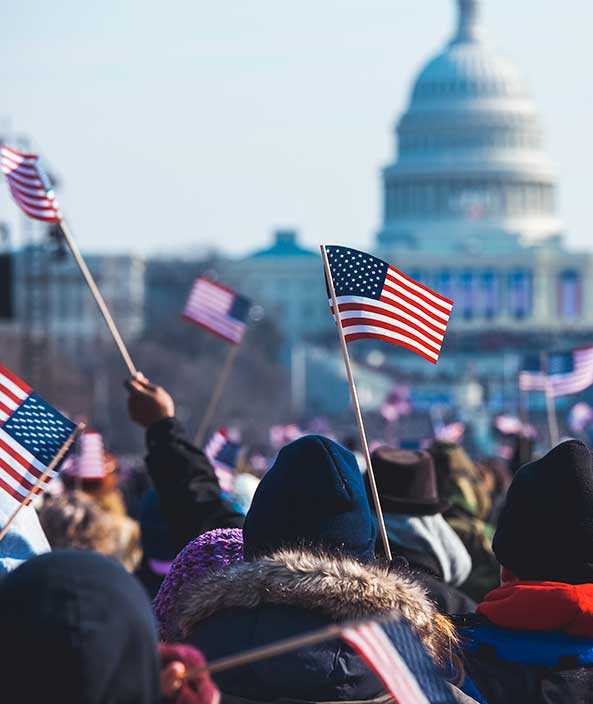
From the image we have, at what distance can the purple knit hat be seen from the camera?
19.1 feet

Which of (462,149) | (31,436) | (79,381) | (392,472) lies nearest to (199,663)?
(31,436)

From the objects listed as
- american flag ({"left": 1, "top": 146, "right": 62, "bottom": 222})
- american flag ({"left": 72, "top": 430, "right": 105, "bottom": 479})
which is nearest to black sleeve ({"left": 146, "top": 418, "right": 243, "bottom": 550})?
american flag ({"left": 1, "top": 146, "right": 62, "bottom": 222})

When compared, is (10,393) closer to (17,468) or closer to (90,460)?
(17,468)

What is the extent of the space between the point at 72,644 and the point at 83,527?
603cm

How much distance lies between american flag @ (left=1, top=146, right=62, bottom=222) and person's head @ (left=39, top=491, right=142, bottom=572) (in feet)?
3.82

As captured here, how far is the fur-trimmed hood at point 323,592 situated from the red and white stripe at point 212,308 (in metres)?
9.50

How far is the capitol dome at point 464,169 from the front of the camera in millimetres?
156125

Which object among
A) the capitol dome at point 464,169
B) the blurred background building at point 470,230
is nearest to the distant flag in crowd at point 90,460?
the blurred background building at point 470,230

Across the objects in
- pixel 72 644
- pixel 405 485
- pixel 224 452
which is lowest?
pixel 224 452

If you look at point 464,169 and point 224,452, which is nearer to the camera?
point 224,452

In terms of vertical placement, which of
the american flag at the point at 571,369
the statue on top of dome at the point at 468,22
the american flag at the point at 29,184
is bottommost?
the statue on top of dome at the point at 468,22

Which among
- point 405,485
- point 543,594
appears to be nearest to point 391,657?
point 543,594

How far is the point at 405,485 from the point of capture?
8219mm

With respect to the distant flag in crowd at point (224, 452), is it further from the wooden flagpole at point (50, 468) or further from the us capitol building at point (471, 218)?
the us capitol building at point (471, 218)
